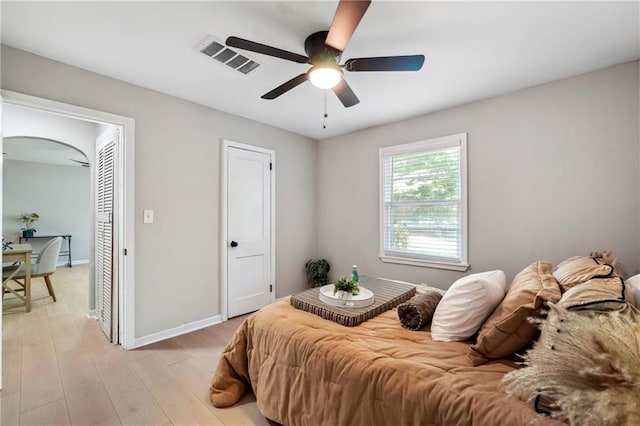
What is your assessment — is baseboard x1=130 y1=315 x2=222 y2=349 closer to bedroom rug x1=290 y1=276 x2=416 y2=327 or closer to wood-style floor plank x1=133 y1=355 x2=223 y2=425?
wood-style floor plank x1=133 y1=355 x2=223 y2=425

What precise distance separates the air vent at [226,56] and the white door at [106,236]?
4.46ft

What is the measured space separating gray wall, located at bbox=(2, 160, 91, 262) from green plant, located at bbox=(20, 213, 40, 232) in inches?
2.9

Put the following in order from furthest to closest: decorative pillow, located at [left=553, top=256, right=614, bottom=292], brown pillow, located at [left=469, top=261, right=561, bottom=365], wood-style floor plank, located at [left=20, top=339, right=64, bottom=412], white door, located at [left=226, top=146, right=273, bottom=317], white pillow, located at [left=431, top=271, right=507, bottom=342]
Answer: white door, located at [left=226, top=146, right=273, bottom=317], wood-style floor plank, located at [left=20, top=339, right=64, bottom=412], white pillow, located at [left=431, top=271, right=507, bottom=342], decorative pillow, located at [left=553, top=256, right=614, bottom=292], brown pillow, located at [left=469, top=261, right=561, bottom=365]

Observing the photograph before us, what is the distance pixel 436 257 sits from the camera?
127 inches

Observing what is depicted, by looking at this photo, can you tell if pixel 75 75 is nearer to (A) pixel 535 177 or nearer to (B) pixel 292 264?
(B) pixel 292 264

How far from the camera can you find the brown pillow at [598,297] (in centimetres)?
98

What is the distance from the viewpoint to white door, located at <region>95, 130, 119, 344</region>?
8.92ft

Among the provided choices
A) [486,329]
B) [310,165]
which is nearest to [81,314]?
[310,165]

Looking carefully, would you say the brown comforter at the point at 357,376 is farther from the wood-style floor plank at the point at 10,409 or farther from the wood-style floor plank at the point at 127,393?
the wood-style floor plank at the point at 10,409

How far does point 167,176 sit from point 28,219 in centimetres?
659

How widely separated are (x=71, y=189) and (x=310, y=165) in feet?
23.1

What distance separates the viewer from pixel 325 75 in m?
1.84

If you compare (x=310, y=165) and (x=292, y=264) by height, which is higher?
(x=310, y=165)

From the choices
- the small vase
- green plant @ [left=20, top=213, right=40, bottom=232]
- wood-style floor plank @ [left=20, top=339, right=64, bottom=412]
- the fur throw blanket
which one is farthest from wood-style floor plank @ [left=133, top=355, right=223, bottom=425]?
green plant @ [left=20, top=213, right=40, bottom=232]
